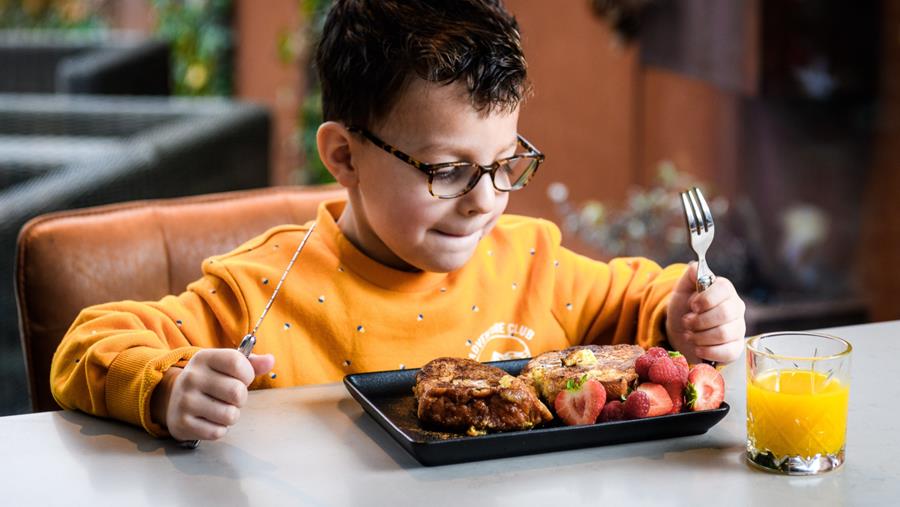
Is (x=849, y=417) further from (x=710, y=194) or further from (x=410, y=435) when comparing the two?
(x=710, y=194)

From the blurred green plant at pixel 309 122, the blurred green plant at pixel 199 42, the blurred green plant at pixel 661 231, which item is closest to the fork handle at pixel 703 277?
the blurred green plant at pixel 661 231

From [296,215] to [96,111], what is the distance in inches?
92.5

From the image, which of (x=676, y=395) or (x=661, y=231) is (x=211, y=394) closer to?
(x=676, y=395)

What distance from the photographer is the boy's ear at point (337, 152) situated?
5.01ft

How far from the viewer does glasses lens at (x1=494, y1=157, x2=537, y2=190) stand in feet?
4.63

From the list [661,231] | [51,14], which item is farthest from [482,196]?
[51,14]

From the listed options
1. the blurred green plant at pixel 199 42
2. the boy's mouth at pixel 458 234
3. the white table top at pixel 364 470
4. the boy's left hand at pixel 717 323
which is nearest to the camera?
the white table top at pixel 364 470

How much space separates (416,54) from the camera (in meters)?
1.42

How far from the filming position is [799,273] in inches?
143

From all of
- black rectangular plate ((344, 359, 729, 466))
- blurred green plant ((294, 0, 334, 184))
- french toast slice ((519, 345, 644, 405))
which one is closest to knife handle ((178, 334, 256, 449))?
black rectangular plate ((344, 359, 729, 466))

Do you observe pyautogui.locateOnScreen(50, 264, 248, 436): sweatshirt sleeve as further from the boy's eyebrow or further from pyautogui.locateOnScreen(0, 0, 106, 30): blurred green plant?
pyautogui.locateOnScreen(0, 0, 106, 30): blurred green plant

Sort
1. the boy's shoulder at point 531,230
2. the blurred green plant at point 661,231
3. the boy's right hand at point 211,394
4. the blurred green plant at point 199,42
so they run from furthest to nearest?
the blurred green plant at point 199,42, the blurred green plant at point 661,231, the boy's shoulder at point 531,230, the boy's right hand at point 211,394

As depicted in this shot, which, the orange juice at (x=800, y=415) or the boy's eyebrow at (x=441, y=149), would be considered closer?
the orange juice at (x=800, y=415)

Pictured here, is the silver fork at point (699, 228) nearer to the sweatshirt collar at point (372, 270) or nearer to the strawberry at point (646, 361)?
the strawberry at point (646, 361)
